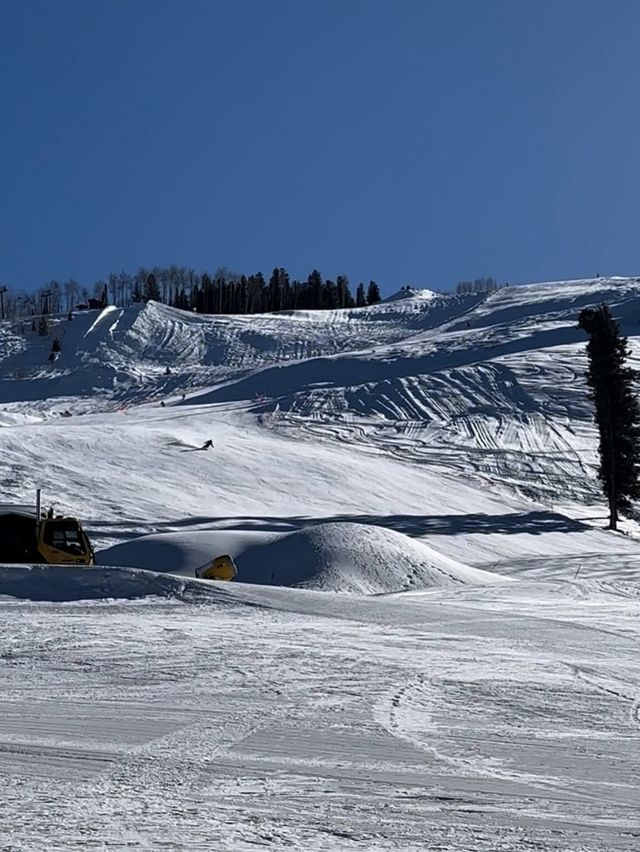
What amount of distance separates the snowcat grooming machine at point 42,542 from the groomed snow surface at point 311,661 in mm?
2603

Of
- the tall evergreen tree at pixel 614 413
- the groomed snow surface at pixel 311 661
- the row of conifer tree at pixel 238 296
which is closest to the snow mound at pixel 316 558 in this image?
the groomed snow surface at pixel 311 661

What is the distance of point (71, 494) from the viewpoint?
123 ft

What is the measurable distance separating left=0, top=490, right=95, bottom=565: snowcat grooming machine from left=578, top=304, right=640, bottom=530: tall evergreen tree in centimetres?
2620

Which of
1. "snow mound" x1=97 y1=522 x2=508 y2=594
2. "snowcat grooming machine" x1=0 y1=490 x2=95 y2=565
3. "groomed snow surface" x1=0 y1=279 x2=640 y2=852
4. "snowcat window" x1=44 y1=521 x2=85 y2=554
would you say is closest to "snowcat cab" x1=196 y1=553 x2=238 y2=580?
"snow mound" x1=97 y1=522 x2=508 y2=594

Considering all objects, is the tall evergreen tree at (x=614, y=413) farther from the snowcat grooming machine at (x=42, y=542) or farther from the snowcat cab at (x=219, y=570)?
the snowcat grooming machine at (x=42, y=542)

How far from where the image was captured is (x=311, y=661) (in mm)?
12391

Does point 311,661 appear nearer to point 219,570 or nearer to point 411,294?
point 219,570

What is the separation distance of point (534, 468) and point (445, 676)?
3956 centimetres

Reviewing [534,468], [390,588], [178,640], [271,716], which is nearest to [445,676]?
[271,716]

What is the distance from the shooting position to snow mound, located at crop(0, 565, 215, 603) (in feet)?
54.9

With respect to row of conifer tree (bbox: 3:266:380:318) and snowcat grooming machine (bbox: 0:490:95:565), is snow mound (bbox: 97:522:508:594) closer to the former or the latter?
snowcat grooming machine (bbox: 0:490:95:565)

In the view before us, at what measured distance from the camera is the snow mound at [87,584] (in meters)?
16.7

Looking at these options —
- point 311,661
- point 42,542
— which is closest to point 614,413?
point 42,542

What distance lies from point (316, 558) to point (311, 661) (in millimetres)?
11878
